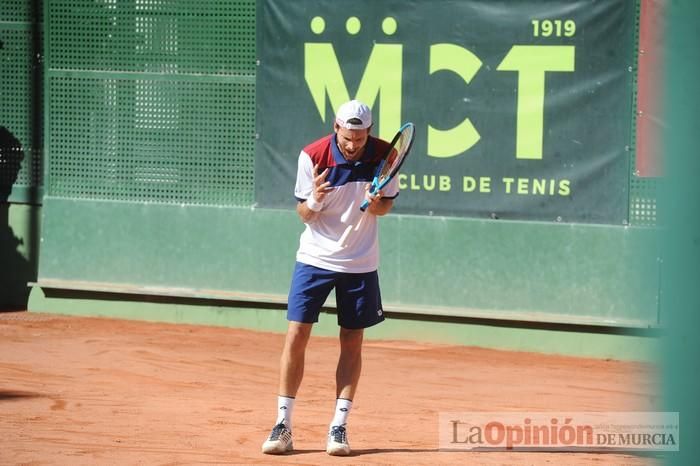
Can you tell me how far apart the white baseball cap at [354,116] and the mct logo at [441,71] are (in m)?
4.03

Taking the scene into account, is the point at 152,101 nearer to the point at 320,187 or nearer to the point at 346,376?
the point at 320,187

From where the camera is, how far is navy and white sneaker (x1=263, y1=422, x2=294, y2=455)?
5.61m

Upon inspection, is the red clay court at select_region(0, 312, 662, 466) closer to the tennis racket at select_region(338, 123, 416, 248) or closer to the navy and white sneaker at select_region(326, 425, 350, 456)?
the navy and white sneaker at select_region(326, 425, 350, 456)

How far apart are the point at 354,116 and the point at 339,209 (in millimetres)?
517

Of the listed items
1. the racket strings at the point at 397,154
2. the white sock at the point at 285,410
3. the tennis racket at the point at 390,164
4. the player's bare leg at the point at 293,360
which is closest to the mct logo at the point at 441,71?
the racket strings at the point at 397,154

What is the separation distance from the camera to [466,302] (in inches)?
381

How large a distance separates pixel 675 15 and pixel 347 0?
8.39 m

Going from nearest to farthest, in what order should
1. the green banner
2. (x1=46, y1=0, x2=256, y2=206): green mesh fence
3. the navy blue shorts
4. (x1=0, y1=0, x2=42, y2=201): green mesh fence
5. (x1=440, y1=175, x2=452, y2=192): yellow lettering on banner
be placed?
the navy blue shorts, the green banner, (x1=440, y1=175, x2=452, y2=192): yellow lettering on banner, (x1=46, y1=0, x2=256, y2=206): green mesh fence, (x1=0, y1=0, x2=42, y2=201): green mesh fence

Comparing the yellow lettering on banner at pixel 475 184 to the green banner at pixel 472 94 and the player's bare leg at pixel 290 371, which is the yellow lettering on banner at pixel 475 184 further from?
the player's bare leg at pixel 290 371

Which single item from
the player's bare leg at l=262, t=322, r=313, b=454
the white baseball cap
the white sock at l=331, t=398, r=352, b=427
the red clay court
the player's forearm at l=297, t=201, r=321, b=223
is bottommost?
the red clay court

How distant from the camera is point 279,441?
221 inches

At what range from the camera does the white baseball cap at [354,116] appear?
219 inches

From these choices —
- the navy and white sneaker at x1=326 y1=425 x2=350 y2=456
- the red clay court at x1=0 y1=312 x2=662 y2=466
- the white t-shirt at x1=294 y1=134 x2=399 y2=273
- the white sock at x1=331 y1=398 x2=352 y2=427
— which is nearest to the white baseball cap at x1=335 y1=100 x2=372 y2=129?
the white t-shirt at x1=294 y1=134 x2=399 y2=273

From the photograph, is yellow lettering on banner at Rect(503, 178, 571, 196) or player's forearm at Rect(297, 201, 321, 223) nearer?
player's forearm at Rect(297, 201, 321, 223)
